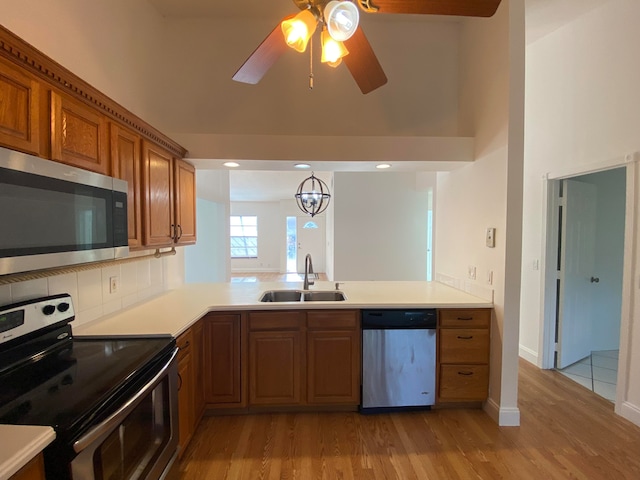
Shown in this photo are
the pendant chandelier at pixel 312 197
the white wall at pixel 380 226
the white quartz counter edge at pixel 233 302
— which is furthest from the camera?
the white wall at pixel 380 226

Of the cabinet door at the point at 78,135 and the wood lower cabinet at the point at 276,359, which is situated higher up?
the cabinet door at the point at 78,135

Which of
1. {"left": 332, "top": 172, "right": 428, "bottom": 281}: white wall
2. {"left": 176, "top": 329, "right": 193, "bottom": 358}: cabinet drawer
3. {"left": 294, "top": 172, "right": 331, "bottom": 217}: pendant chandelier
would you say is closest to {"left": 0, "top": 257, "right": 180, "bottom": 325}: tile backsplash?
{"left": 176, "top": 329, "right": 193, "bottom": 358}: cabinet drawer

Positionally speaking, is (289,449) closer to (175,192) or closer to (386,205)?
(175,192)

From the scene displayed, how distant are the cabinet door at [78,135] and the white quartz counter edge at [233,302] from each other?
2.95 feet

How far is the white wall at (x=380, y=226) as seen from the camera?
19.1 ft

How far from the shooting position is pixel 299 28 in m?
1.38

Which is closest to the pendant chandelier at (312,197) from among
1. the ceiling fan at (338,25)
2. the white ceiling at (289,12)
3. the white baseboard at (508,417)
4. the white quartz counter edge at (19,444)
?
the white ceiling at (289,12)

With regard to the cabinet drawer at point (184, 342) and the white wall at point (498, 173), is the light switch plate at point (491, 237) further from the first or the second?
the cabinet drawer at point (184, 342)

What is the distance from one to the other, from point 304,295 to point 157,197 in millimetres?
1494

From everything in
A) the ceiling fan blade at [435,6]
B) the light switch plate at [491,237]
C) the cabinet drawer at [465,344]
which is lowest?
the cabinet drawer at [465,344]

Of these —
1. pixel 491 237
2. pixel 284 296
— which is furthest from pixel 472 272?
pixel 284 296

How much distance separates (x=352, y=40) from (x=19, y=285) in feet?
6.42

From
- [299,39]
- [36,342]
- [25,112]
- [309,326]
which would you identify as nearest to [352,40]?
[299,39]

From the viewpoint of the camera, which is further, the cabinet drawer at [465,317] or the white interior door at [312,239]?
the white interior door at [312,239]
